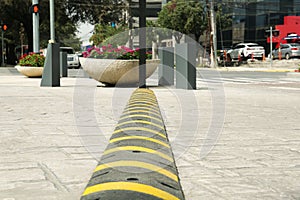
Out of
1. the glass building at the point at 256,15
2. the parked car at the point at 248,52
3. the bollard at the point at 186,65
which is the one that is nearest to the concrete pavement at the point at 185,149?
the bollard at the point at 186,65

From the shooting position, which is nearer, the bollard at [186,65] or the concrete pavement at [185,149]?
the concrete pavement at [185,149]

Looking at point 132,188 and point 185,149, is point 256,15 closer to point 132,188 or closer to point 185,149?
point 185,149

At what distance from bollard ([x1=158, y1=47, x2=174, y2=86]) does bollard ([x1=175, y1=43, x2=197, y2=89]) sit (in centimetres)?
108

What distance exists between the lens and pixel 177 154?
3.99m

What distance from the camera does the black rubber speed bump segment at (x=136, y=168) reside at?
2.01 meters

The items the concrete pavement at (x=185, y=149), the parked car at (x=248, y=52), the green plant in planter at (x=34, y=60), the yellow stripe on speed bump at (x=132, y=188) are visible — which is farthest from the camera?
the parked car at (x=248, y=52)

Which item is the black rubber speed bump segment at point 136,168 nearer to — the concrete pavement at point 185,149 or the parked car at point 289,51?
the concrete pavement at point 185,149

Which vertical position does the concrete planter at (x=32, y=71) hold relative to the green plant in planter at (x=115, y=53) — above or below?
below

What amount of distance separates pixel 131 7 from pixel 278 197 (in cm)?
4038

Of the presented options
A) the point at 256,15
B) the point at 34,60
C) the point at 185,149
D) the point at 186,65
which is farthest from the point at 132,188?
the point at 256,15

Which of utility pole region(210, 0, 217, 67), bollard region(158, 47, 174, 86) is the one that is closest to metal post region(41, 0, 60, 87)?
bollard region(158, 47, 174, 86)

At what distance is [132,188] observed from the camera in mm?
2033

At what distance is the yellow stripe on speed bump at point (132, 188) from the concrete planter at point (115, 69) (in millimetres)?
9943

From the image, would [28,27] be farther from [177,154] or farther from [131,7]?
[177,154]
